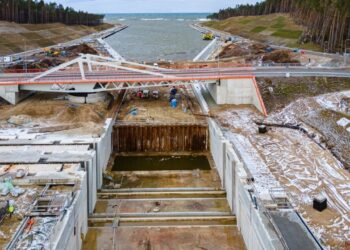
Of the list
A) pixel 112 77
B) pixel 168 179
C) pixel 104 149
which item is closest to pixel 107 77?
pixel 112 77

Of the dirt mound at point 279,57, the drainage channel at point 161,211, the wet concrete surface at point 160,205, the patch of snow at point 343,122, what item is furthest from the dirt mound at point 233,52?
the wet concrete surface at point 160,205

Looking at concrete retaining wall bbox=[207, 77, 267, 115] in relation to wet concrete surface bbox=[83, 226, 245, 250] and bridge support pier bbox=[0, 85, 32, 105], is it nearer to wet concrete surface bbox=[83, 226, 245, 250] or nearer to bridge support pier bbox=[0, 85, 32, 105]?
bridge support pier bbox=[0, 85, 32, 105]

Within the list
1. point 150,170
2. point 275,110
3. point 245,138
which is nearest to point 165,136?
point 150,170

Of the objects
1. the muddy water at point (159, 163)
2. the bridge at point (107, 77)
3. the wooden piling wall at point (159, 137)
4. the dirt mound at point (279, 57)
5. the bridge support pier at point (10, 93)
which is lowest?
the muddy water at point (159, 163)

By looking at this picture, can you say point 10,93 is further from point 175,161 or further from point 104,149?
point 175,161

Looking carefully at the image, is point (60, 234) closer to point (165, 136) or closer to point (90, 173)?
point (90, 173)

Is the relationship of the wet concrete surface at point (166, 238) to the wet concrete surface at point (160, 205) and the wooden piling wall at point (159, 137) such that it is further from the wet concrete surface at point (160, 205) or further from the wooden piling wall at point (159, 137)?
the wooden piling wall at point (159, 137)

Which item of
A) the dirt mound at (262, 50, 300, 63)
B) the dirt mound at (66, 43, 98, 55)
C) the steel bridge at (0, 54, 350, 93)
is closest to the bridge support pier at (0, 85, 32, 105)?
the steel bridge at (0, 54, 350, 93)
